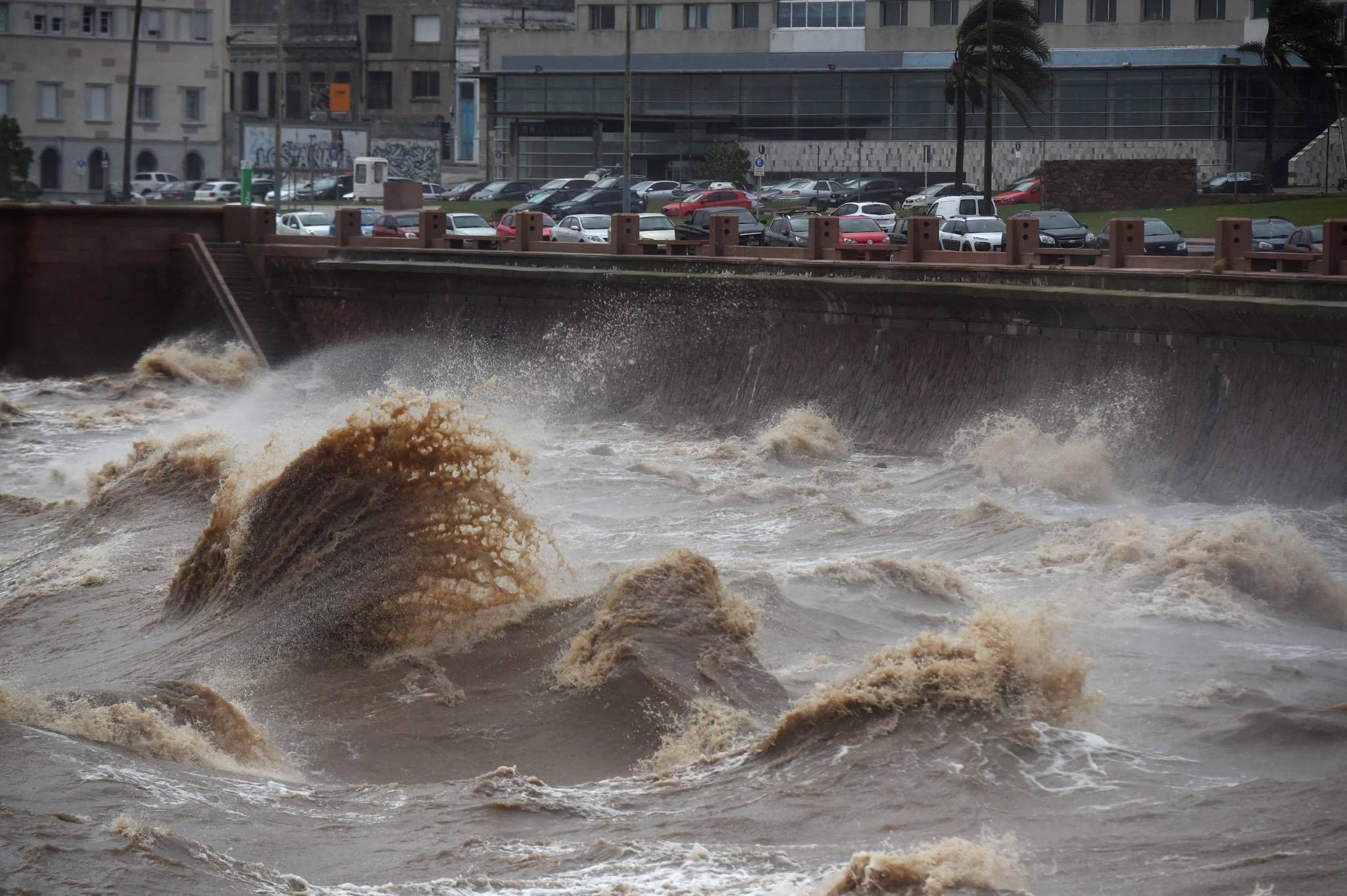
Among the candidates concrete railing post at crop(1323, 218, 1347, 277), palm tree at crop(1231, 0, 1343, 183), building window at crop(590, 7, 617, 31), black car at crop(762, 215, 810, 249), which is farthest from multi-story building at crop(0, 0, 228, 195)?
concrete railing post at crop(1323, 218, 1347, 277)

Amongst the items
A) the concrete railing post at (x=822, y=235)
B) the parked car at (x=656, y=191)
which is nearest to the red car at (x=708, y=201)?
the parked car at (x=656, y=191)

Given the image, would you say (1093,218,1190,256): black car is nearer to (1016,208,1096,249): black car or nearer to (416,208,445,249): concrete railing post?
(1016,208,1096,249): black car

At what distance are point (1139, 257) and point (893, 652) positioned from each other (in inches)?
408

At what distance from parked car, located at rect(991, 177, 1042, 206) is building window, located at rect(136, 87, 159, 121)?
4105cm

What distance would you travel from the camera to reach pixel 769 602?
11.6 meters

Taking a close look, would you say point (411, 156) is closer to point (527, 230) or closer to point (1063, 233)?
point (1063, 233)

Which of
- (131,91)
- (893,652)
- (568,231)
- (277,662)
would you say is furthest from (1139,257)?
(131,91)

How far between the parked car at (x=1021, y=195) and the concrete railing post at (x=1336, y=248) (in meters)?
35.8

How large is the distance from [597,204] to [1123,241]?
32.8 meters

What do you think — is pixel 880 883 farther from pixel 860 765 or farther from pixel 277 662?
pixel 277 662

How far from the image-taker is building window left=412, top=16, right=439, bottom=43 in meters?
80.9

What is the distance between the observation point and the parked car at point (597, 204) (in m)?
48.8

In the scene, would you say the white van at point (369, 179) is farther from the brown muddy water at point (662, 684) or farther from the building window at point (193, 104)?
the brown muddy water at point (662, 684)

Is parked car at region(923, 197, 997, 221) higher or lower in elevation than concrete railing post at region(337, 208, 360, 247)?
higher
